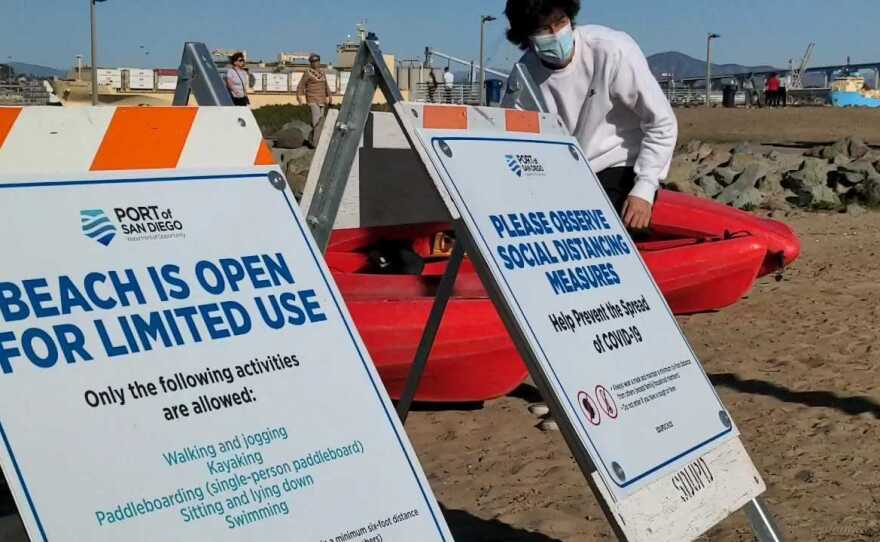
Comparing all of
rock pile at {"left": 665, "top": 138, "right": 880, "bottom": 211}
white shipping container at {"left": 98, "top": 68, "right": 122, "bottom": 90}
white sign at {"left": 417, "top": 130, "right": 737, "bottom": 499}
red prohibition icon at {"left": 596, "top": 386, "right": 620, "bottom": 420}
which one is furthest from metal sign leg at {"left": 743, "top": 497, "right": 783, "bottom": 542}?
white shipping container at {"left": 98, "top": 68, "right": 122, "bottom": 90}

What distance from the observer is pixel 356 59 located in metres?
3.12

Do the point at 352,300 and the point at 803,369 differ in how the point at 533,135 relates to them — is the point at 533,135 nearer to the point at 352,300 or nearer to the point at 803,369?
the point at 352,300

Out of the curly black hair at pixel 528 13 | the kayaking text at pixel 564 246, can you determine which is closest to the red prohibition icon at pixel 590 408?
the kayaking text at pixel 564 246

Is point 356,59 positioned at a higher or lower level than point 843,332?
higher

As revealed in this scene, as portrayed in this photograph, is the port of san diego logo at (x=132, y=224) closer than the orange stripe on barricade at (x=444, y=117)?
Yes

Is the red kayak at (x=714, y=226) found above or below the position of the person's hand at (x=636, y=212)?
below

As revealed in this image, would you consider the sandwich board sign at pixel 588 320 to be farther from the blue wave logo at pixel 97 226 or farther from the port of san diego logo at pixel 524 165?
the blue wave logo at pixel 97 226

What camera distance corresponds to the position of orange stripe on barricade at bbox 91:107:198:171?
242 centimetres

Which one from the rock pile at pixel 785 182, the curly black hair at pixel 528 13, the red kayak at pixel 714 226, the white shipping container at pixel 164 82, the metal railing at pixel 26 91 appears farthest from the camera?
the white shipping container at pixel 164 82

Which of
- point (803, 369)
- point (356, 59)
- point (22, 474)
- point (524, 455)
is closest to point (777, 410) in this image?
point (803, 369)

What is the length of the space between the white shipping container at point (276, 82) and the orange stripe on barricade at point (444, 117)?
1817 inches

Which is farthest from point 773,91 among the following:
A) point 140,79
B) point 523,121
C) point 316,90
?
point 523,121

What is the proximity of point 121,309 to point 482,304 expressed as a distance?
10.6 feet

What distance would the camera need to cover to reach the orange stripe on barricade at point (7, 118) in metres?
2.31
